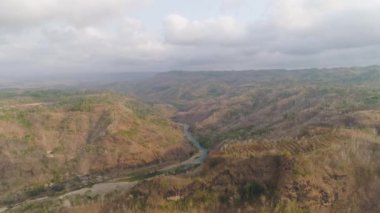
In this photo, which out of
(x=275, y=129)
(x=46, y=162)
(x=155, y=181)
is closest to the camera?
(x=155, y=181)

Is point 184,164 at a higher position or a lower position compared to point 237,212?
lower

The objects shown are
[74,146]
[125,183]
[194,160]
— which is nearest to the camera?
[125,183]

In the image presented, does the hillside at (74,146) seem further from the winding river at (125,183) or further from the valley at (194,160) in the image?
the winding river at (125,183)

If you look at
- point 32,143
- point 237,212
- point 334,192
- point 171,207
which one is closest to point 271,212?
point 237,212

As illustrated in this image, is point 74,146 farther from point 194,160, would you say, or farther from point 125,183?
point 194,160

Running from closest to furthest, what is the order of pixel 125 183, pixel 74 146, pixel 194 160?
1. pixel 125 183
2. pixel 194 160
3. pixel 74 146

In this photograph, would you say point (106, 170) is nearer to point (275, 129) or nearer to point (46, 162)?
point (46, 162)

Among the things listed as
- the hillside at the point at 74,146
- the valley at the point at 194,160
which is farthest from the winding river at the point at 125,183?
the hillside at the point at 74,146

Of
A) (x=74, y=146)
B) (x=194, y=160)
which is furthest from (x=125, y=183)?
(x=74, y=146)

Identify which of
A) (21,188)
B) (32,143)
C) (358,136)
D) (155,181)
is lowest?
(21,188)
